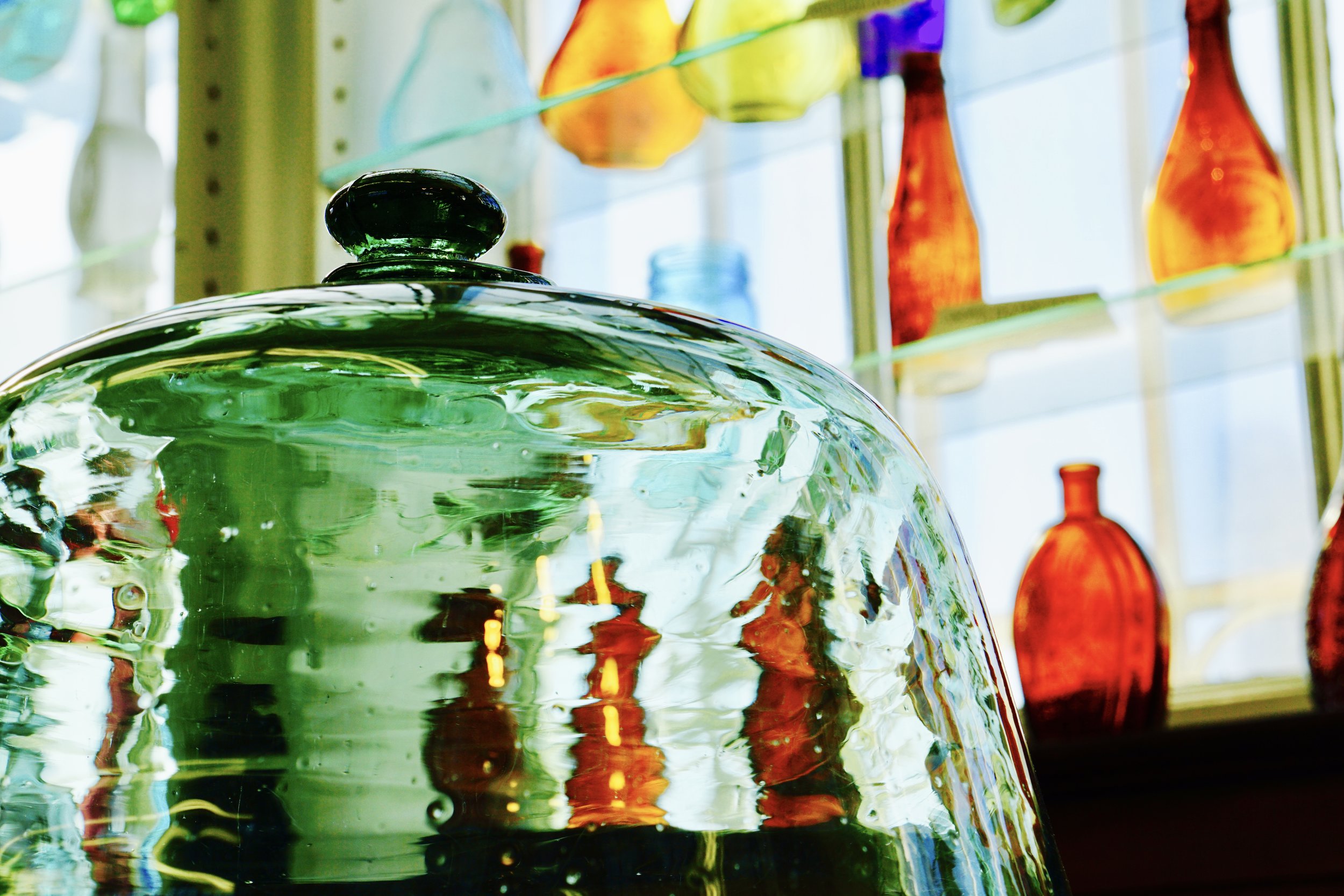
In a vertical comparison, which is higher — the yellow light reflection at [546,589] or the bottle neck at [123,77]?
the bottle neck at [123,77]

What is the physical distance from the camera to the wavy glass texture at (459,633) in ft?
0.67

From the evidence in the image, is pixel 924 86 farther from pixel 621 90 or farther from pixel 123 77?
pixel 123 77

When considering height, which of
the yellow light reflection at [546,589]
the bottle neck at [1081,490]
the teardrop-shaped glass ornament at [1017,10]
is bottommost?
the yellow light reflection at [546,589]

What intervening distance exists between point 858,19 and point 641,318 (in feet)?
2.66

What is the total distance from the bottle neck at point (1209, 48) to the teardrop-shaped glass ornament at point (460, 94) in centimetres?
50

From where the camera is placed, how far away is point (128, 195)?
1421mm

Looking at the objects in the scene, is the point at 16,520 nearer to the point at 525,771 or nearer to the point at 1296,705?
the point at 525,771

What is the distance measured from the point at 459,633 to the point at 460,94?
1.02 m

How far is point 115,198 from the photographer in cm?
142

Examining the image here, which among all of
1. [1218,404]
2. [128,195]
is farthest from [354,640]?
[1218,404]

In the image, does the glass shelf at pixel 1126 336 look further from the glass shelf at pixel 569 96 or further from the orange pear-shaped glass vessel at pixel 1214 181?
the glass shelf at pixel 569 96

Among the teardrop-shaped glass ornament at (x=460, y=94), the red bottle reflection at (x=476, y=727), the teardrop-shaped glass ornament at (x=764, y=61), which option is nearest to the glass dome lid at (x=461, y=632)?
the red bottle reflection at (x=476, y=727)

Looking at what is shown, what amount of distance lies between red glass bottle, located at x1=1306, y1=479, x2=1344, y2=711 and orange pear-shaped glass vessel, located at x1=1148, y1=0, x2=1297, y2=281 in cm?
18

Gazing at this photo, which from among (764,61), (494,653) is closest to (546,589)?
(494,653)
